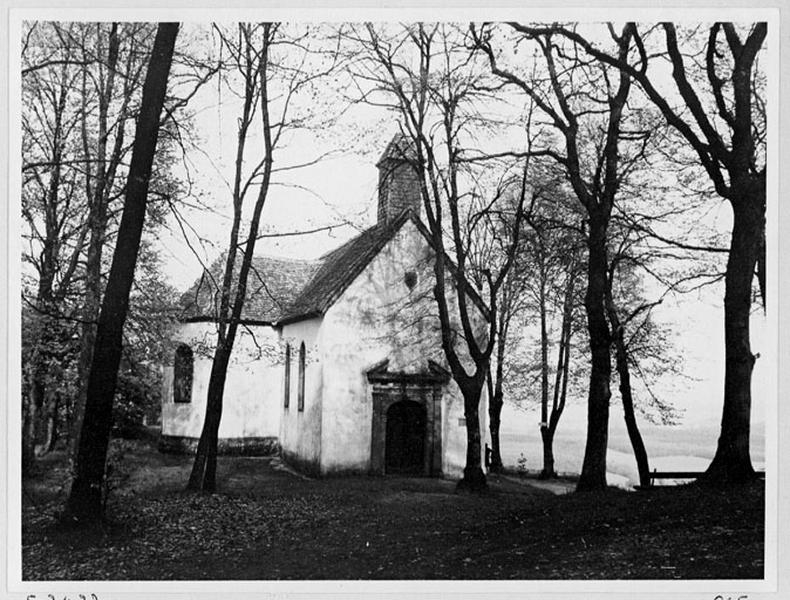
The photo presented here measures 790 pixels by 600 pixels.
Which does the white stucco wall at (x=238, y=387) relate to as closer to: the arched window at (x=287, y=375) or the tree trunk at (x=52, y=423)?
the arched window at (x=287, y=375)

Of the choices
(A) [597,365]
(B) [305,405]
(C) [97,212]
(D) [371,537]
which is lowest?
(D) [371,537]

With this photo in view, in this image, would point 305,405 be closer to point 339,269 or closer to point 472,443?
point 339,269

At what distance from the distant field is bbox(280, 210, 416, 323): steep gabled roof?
9.42ft

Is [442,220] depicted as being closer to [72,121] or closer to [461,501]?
[461,501]

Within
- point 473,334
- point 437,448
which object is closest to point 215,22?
point 473,334

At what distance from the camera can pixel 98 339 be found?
5875 mm

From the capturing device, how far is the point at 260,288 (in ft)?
24.6

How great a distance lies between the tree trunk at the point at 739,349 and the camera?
248 inches

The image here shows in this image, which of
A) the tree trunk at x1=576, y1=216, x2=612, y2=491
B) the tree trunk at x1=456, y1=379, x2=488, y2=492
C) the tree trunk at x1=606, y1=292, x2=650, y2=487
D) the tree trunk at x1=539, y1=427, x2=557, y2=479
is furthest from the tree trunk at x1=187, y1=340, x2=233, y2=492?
the tree trunk at x1=606, y1=292, x2=650, y2=487

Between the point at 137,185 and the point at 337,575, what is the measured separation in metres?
3.80

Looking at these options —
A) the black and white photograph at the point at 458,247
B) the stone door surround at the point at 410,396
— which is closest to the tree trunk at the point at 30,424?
the black and white photograph at the point at 458,247

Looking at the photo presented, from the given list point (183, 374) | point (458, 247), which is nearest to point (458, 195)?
point (458, 247)

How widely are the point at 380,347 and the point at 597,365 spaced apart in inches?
117

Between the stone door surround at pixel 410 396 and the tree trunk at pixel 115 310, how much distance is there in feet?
11.7
